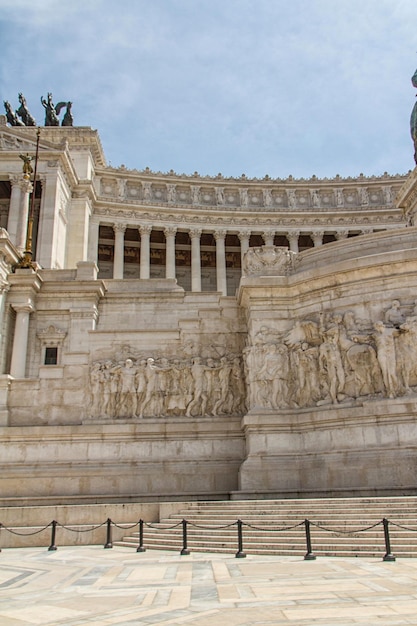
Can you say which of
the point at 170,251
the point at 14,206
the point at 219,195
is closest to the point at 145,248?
the point at 170,251

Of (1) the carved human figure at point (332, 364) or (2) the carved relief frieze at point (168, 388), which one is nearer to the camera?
(1) the carved human figure at point (332, 364)

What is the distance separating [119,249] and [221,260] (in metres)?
10.4

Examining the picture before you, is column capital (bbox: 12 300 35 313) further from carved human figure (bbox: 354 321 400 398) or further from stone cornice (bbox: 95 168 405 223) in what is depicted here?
stone cornice (bbox: 95 168 405 223)

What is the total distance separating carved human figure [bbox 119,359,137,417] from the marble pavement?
34.3 ft

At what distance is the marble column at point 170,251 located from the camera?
61156mm

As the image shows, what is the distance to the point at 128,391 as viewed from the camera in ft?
80.0

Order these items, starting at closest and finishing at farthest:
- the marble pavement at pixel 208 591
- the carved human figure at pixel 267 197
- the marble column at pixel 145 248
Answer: the marble pavement at pixel 208 591 → the marble column at pixel 145 248 → the carved human figure at pixel 267 197

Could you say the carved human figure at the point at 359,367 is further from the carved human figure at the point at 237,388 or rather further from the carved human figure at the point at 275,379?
the carved human figure at the point at 237,388

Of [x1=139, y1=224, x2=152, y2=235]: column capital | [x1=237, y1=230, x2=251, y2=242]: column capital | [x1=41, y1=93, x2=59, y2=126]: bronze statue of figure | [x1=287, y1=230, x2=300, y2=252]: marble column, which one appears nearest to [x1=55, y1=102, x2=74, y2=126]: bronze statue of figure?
[x1=41, y1=93, x2=59, y2=126]: bronze statue of figure

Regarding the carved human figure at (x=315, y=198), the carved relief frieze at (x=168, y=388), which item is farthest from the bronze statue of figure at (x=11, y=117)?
the carved relief frieze at (x=168, y=388)

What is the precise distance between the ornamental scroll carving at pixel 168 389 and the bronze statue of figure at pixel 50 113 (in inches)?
1838

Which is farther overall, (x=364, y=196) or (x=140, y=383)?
(x=364, y=196)

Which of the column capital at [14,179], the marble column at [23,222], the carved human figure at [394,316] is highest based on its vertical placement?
the column capital at [14,179]

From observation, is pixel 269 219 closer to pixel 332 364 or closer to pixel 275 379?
pixel 275 379
